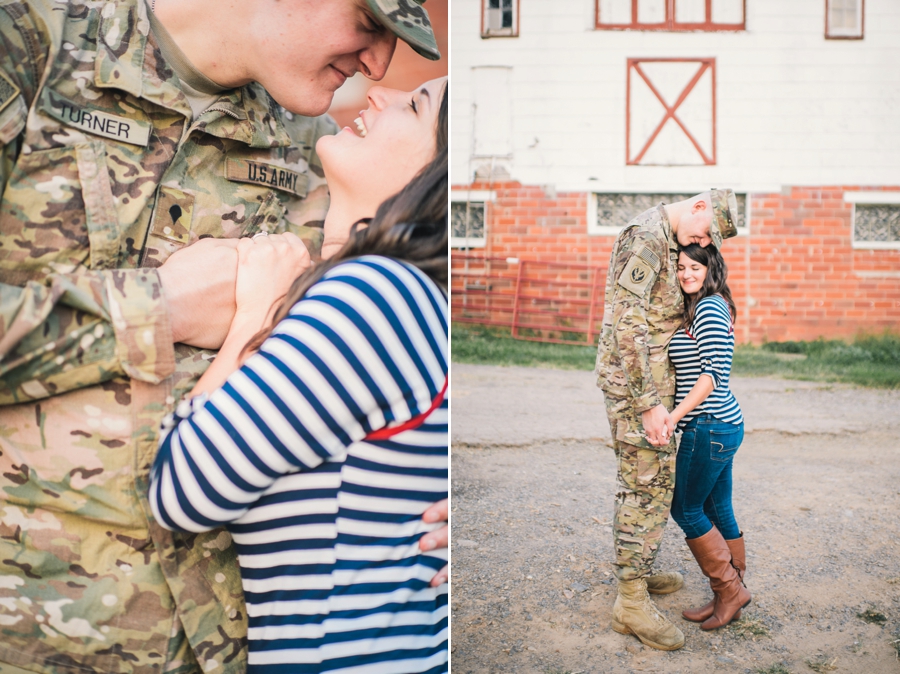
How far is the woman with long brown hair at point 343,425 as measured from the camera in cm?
96

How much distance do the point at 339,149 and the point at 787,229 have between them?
5.08 feet

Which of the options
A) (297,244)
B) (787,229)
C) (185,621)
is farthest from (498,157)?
(185,621)

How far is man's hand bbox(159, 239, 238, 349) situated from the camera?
3.38 feet

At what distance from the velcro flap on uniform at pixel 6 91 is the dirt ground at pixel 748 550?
5.12 ft

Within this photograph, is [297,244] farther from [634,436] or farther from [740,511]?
[740,511]

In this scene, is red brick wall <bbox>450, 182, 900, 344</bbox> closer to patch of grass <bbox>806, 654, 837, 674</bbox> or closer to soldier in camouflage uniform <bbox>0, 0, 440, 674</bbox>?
patch of grass <bbox>806, 654, 837, 674</bbox>

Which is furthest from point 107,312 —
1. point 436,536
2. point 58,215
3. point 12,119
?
point 436,536

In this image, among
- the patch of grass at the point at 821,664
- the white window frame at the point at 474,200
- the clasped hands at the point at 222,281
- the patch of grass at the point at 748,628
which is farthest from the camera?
the white window frame at the point at 474,200

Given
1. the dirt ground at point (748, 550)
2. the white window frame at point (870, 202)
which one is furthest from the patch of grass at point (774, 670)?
the white window frame at point (870, 202)

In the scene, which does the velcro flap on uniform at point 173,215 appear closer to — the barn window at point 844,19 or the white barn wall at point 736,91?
the white barn wall at point 736,91

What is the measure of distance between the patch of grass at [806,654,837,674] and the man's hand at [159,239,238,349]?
1.68m

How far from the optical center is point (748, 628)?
6.09 feet

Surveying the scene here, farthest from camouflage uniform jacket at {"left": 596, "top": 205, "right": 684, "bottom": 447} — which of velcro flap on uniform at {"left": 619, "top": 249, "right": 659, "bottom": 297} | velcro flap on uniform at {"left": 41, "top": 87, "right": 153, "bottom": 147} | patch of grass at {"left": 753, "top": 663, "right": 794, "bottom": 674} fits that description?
velcro flap on uniform at {"left": 41, "top": 87, "right": 153, "bottom": 147}

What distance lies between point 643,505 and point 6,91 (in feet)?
5.90
